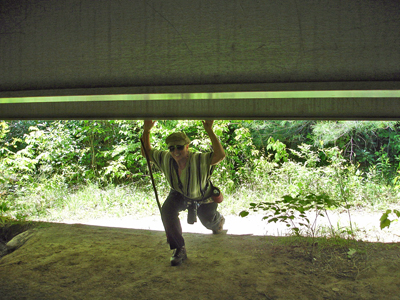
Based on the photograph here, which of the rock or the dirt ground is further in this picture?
the rock

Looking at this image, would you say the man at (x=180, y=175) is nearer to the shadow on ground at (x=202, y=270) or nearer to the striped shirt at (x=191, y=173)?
the striped shirt at (x=191, y=173)

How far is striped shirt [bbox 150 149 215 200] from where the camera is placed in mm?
3369

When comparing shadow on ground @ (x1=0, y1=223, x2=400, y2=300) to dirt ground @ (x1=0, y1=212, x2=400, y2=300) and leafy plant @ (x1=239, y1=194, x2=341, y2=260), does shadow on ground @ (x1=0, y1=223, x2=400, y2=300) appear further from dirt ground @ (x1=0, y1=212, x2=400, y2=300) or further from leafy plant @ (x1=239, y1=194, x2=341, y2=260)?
leafy plant @ (x1=239, y1=194, x2=341, y2=260)

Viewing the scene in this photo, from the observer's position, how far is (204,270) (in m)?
3.13

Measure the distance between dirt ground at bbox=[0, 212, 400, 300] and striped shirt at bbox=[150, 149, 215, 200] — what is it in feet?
2.43

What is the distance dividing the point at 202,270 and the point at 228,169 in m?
4.03

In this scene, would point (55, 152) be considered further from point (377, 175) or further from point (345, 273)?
point (377, 175)

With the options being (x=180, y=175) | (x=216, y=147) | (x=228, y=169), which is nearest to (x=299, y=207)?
(x=216, y=147)

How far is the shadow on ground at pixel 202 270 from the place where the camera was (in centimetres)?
267

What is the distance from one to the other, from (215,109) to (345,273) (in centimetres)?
205

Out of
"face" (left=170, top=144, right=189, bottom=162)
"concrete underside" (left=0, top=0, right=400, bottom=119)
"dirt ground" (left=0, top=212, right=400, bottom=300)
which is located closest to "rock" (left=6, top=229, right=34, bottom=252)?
"dirt ground" (left=0, top=212, right=400, bottom=300)

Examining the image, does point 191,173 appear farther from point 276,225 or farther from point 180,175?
point 276,225

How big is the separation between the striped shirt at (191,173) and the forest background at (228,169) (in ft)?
7.64

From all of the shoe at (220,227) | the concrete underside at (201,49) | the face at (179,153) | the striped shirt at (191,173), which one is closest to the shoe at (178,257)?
the striped shirt at (191,173)
